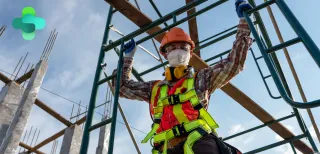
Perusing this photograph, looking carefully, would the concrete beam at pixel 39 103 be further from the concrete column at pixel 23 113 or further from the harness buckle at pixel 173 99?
the harness buckle at pixel 173 99

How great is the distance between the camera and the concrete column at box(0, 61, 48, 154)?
8234 millimetres

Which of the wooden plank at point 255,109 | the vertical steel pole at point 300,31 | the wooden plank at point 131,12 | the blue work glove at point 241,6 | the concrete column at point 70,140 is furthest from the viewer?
the concrete column at point 70,140

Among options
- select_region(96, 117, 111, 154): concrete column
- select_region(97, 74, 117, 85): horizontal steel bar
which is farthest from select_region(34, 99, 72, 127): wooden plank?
select_region(97, 74, 117, 85): horizontal steel bar

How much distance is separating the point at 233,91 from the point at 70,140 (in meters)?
7.57

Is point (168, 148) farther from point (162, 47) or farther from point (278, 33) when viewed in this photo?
point (278, 33)

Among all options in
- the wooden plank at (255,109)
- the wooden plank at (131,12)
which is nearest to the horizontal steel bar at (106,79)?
the wooden plank at (131,12)

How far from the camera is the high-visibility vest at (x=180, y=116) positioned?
2396mm

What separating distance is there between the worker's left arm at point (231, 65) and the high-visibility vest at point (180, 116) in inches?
5.9

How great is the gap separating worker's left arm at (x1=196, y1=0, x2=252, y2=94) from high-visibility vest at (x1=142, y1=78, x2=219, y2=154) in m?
0.15

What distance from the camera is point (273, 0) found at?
2.26m

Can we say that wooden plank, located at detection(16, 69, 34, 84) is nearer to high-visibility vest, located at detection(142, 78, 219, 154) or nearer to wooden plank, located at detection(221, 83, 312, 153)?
wooden plank, located at detection(221, 83, 312, 153)

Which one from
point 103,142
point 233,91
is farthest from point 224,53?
point 103,142

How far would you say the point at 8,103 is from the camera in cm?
925

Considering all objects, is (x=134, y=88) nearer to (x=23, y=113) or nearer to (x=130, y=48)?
(x=130, y=48)
